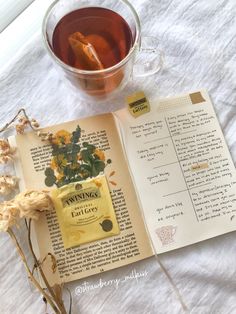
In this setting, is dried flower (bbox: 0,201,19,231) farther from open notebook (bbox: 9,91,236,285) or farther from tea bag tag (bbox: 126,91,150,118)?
tea bag tag (bbox: 126,91,150,118)

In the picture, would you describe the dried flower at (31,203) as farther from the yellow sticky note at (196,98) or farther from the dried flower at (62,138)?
the yellow sticky note at (196,98)

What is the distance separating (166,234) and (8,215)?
21 cm

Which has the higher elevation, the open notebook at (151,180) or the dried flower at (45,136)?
the dried flower at (45,136)

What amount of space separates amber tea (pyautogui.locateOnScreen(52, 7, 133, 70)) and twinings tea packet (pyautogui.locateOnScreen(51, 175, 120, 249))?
167 mm

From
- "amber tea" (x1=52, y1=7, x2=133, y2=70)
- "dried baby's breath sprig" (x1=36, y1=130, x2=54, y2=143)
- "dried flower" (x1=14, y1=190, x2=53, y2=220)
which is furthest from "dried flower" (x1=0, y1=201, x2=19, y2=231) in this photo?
"amber tea" (x1=52, y1=7, x2=133, y2=70)

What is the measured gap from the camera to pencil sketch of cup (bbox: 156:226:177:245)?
64cm

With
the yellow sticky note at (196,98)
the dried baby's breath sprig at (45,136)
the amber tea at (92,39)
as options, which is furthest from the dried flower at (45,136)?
the yellow sticky note at (196,98)

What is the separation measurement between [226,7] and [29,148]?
374 millimetres

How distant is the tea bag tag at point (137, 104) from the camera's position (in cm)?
68

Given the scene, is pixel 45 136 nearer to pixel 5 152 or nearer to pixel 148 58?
pixel 5 152

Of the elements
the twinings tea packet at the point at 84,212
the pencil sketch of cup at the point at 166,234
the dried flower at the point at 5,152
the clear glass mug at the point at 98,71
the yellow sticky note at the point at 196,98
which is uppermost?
the clear glass mug at the point at 98,71

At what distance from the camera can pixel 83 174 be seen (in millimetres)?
654

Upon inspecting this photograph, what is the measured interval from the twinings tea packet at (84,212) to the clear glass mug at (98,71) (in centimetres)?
13

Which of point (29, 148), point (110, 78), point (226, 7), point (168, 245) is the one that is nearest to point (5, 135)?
point (29, 148)
